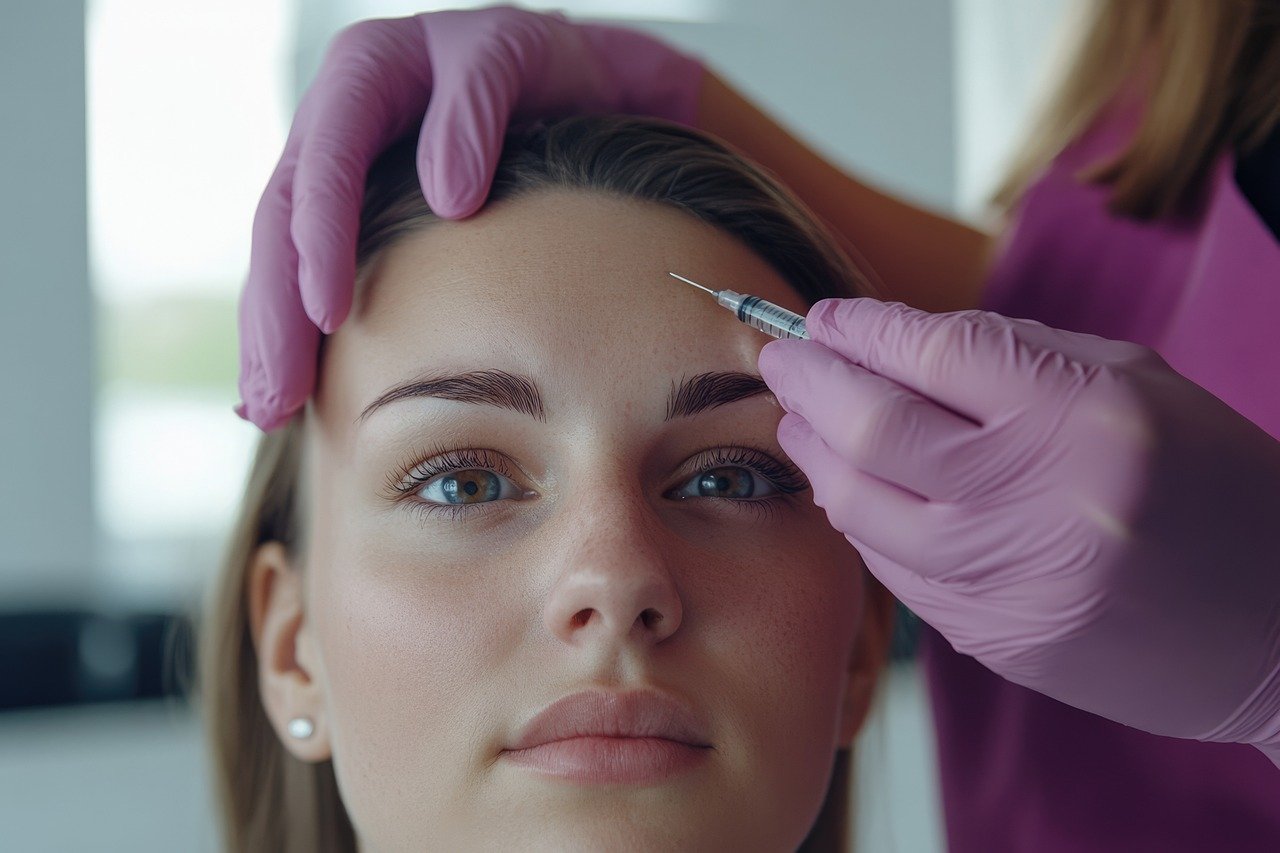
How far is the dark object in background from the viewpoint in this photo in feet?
6.68

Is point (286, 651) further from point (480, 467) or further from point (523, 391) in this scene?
point (523, 391)

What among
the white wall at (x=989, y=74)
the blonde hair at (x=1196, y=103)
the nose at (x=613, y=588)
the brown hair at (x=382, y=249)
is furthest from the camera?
the white wall at (x=989, y=74)

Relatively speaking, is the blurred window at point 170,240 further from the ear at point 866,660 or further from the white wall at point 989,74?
the white wall at point 989,74

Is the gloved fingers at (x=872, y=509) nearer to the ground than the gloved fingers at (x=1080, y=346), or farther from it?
nearer to the ground

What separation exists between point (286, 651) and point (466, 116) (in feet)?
2.17

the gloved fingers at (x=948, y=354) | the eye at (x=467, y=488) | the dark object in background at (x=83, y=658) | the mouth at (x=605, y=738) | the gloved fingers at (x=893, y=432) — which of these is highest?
the gloved fingers at (x=948, y=354)

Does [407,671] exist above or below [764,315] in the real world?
below

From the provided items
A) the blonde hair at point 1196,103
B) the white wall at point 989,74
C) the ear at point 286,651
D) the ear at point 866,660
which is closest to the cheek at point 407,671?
the ear at point 286,651

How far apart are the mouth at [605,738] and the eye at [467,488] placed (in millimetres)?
238

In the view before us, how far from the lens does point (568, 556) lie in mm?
1005

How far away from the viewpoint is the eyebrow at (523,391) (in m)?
1.05

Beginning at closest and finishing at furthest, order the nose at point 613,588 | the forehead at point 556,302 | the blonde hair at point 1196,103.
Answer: the nose at point 613,588 < the forehead at point 556,302 < the blonde hair at point 1196,103

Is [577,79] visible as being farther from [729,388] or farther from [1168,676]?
[1168,676]

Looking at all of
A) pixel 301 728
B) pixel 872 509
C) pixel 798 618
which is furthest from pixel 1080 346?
pixel 301 728
